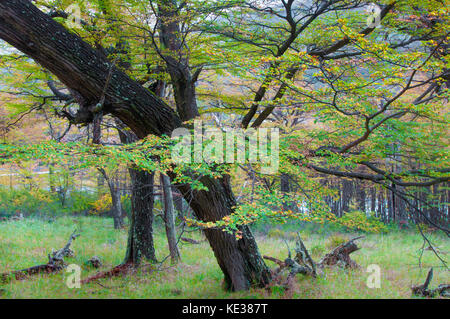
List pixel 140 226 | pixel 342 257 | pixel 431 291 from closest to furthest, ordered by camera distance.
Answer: pixel 431 291, pixel 342 257, pixel 140 226

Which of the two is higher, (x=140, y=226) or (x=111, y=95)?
(x=111, y=95)

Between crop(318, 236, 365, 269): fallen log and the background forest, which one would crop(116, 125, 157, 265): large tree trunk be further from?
crop(318, 236, 365, 269): fallen log

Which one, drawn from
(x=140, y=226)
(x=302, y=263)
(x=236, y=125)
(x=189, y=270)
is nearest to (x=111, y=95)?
(x=236, y=125)

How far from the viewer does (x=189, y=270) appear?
6828 millimetres

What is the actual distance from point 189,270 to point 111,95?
13.8 ft

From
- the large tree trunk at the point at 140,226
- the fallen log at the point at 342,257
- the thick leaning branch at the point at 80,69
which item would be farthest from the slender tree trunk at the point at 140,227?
the fallen log at the point at 342,257

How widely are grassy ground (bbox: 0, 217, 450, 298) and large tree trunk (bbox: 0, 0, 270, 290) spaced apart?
57 cm

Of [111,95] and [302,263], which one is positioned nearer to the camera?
[111,95]

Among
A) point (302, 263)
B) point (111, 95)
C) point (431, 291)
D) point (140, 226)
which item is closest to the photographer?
point (111, 95)

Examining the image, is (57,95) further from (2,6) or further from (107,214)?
(107,214)

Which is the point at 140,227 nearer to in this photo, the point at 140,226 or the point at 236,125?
the point at 140,226

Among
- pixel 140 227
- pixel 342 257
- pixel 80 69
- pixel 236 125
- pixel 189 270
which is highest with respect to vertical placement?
pixel 80 69
